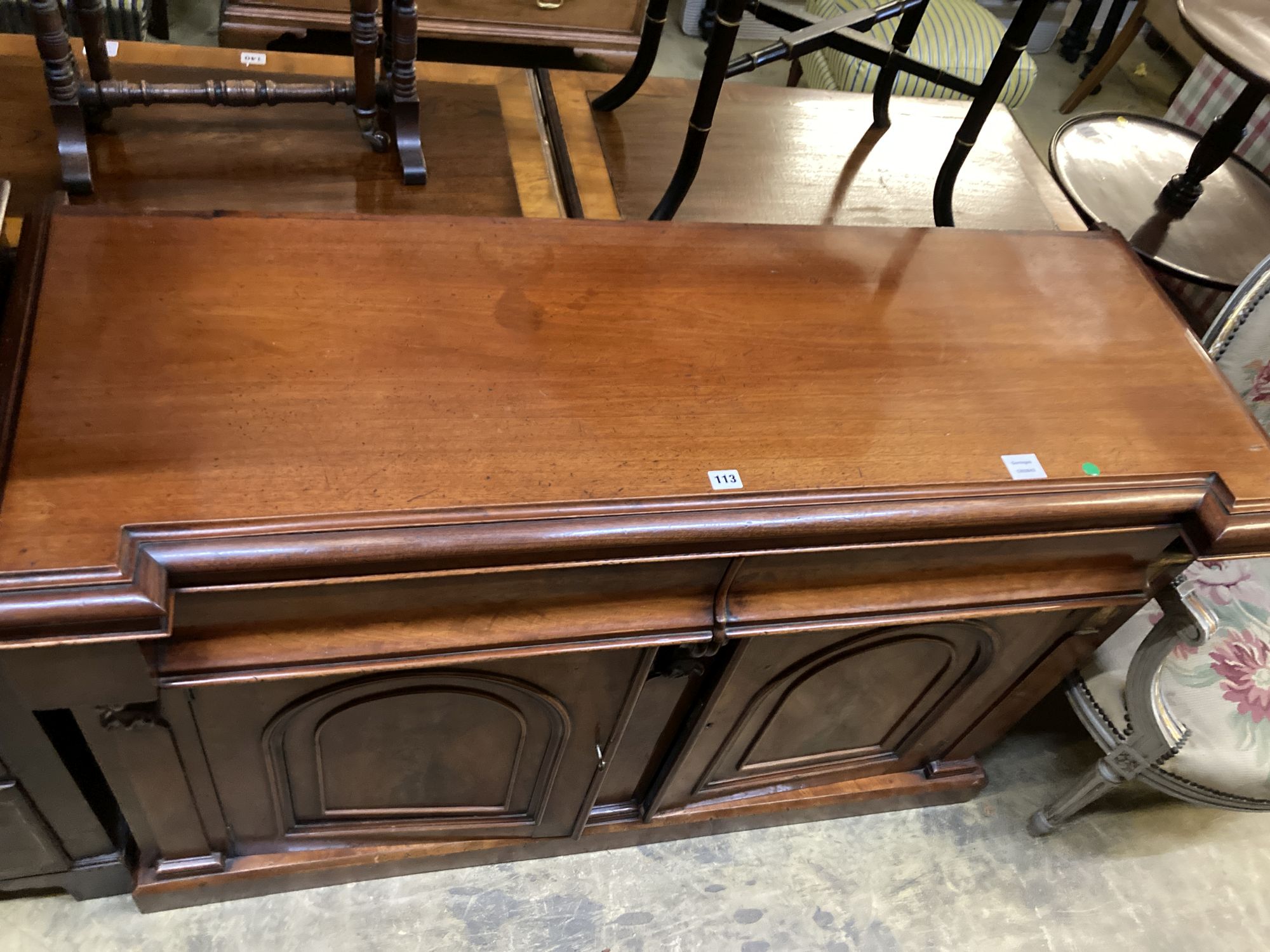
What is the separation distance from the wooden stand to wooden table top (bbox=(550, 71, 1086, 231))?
270 mm

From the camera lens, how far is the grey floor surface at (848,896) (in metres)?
1.26

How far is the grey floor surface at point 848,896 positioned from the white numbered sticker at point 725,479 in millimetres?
836

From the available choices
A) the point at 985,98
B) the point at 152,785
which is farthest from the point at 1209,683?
the point at 152,785

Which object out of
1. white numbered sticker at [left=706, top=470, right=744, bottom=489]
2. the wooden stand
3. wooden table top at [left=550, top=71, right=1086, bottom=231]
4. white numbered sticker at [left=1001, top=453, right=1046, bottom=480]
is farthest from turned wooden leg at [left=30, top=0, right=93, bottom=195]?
white numbered sticker at [left=1001, top=453, right=1046, bottom=480]

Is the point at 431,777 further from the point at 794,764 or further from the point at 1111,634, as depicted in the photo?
the point at 1111,634

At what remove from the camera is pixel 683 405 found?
2.72ft

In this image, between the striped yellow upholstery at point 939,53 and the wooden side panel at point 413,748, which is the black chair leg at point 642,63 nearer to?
the striped yellow upholstery at point 939,53

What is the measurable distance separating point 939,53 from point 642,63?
91 centimetres

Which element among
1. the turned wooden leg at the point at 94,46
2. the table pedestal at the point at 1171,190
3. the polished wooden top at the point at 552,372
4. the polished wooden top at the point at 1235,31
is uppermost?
Answer: the polished wooden top at the point at 1235,31

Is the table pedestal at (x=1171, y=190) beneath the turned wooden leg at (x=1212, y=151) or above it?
beneath

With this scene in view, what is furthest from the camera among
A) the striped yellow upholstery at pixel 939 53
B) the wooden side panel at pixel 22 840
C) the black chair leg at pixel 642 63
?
the striped yellow upholstery at pixel 939 53

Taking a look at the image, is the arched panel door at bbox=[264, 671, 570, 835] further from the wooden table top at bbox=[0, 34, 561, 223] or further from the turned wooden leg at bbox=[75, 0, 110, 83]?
the turned wooden leg at bbox=[75, 0, 110, 83]

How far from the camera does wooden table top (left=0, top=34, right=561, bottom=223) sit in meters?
1.18

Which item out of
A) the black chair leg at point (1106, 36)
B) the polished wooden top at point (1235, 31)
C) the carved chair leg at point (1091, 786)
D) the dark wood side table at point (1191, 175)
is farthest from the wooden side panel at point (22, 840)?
the black chair leg at point (1106, 36)
